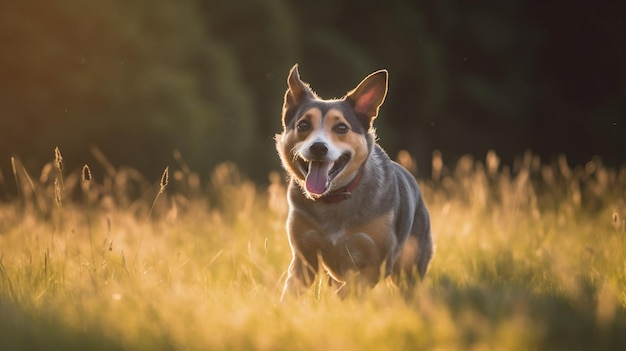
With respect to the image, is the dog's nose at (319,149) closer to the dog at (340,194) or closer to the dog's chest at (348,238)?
the dog at (340,194)

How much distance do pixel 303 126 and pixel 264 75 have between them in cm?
729

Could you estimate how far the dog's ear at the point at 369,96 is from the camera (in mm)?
5250

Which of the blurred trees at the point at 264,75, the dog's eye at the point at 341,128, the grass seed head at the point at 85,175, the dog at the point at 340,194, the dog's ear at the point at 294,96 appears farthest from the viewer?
the blurred trees at the point at 264,75

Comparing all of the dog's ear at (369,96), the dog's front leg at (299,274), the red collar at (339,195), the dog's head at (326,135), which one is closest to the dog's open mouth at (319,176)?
the dog's head at (326,135)

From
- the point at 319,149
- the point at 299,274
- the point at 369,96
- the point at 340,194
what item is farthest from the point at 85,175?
the point at 369,96

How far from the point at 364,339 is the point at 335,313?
0.53 metres

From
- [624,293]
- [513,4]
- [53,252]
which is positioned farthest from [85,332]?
[513,4]

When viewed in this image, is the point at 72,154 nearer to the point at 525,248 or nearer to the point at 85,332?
the point at 525,248

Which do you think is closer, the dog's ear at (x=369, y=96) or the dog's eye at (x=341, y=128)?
the dog's eye at (x=341, y=128)

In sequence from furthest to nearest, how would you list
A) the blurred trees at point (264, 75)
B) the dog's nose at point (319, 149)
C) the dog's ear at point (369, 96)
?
the blurred trees at point (264, 75) < the dog's ear at point (369, 96) < the dog's nose at point (319, 149)

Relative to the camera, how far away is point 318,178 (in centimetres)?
484

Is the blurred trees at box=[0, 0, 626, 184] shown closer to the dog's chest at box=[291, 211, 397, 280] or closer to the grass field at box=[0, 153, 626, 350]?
the grass field at box=[0, 153, 626, 350]

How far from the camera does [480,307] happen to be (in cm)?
366

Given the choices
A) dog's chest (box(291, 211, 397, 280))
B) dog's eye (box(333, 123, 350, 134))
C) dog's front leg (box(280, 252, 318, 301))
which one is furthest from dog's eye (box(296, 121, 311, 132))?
dog's front leg (box(280, 252, 318, 301))
